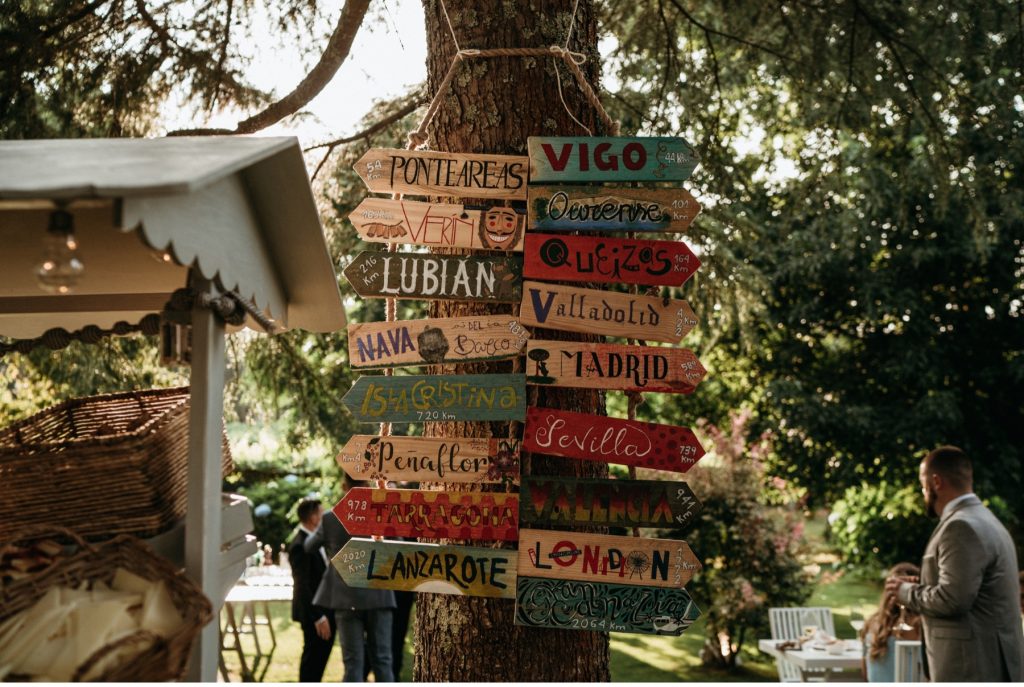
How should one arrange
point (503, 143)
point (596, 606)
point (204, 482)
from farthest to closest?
point (503, 143)
point (596, 606)
point (204, 482)

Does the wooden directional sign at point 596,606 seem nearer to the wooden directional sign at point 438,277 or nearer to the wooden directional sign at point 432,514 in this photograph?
the wooden directional sign at point 432,514

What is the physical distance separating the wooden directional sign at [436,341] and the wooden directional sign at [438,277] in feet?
0.26

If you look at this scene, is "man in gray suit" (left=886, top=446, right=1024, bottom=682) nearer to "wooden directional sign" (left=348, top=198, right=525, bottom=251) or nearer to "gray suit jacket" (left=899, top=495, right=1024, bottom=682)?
"gray suit jacket" (left=899, top=495, right=1024, bottom=682)

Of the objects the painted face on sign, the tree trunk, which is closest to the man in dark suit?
the tree trunk

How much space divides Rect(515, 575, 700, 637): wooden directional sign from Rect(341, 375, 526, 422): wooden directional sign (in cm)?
48

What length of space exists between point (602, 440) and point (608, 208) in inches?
26.5

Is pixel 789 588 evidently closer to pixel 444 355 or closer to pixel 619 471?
pixel 619 471

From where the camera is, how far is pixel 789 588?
8.18 metres

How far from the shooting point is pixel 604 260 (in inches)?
109

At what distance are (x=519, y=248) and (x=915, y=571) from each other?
3.09 m

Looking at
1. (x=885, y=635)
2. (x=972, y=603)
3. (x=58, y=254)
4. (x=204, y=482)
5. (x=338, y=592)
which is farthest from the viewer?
(x=338, y=592)

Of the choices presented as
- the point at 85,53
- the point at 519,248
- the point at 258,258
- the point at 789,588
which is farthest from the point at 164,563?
the point at 789,588

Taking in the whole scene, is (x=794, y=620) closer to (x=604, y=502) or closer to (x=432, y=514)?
(x=604, y=502)

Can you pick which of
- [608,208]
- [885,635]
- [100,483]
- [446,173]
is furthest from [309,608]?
[100,483]
